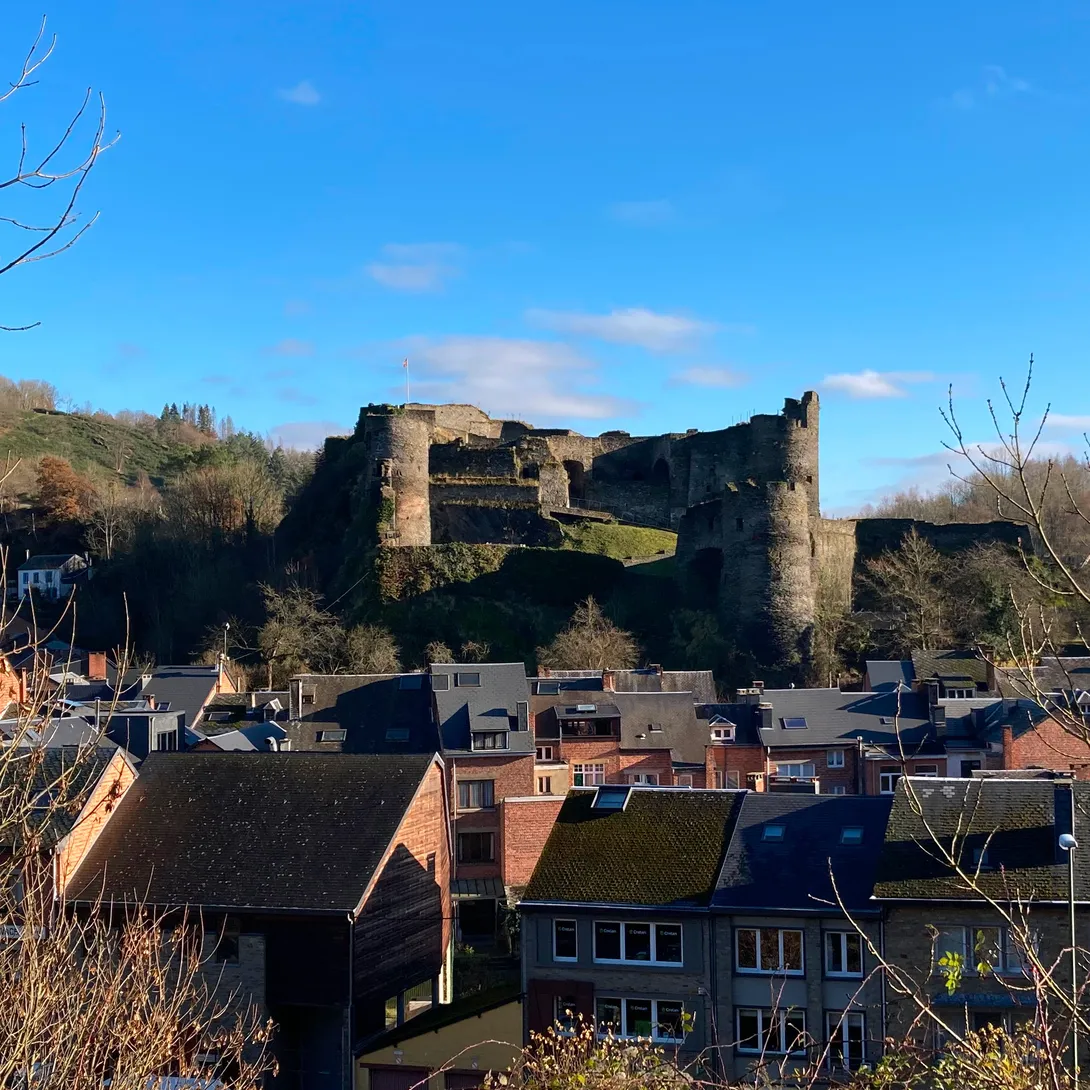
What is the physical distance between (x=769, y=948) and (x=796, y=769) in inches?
621

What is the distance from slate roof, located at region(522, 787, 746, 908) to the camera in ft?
61.7

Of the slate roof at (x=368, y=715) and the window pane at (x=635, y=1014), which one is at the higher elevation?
the slate roof at (x=368, y=715)

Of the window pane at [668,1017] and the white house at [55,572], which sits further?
the white house at [55,572]

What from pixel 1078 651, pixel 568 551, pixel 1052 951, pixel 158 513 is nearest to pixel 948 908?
pixel 1052 951

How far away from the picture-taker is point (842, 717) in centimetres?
3431

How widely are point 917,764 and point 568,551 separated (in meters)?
20.1

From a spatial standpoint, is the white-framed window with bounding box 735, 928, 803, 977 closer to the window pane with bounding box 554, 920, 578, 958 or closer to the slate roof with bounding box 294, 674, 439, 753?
the window pane with bounding box 554, 920, 578, 958

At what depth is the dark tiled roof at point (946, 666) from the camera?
36938mm

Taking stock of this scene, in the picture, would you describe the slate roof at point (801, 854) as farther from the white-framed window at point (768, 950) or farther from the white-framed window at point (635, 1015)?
the white-framed window at point (635, 1015)

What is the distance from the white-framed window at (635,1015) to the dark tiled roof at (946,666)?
2056 cm

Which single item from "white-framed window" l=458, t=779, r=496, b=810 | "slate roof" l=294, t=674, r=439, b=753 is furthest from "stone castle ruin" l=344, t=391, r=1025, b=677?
"white-framed window" l=458, t=779, r=496, b=810

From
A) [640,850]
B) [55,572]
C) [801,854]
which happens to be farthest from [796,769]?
[55,572]

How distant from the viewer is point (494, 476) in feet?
175

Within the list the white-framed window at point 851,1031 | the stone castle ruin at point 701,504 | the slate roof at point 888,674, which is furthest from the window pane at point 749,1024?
the stone castle ruin at point 701,504
